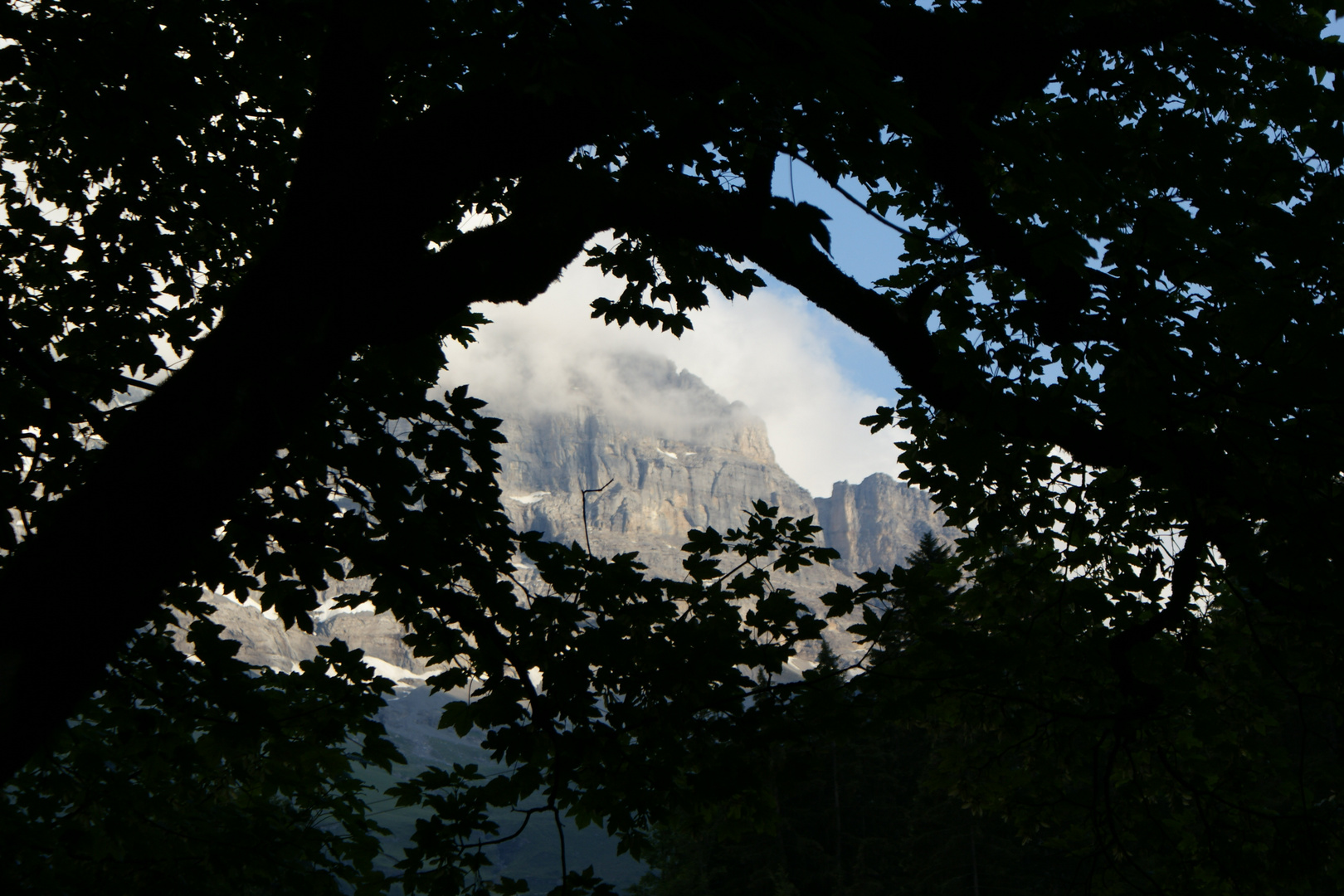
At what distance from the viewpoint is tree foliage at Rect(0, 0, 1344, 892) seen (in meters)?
2.41

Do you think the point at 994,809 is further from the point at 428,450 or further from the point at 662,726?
the point at 428,450

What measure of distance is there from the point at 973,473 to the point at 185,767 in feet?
15.3

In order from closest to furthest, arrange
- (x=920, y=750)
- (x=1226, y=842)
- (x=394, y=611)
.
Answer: (x=394, y=611) < (x=1226, y=842) < (x=920, y=750)

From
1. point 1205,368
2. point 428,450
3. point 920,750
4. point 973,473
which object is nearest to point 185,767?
point 428,450

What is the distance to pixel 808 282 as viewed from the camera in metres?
4.19

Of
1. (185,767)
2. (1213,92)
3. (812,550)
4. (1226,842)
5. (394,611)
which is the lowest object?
(1226,842)

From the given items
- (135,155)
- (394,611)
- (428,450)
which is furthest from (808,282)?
(135,155)

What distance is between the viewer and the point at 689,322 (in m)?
6.80

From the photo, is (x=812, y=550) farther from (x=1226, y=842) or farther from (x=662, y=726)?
(x=1226, y=842)

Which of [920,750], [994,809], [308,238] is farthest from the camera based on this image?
[920,750]

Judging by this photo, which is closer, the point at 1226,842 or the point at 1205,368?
the point at 1205,368

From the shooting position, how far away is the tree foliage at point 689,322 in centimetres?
241

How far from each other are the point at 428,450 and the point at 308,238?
2.20m

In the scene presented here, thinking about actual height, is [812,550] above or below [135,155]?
below
